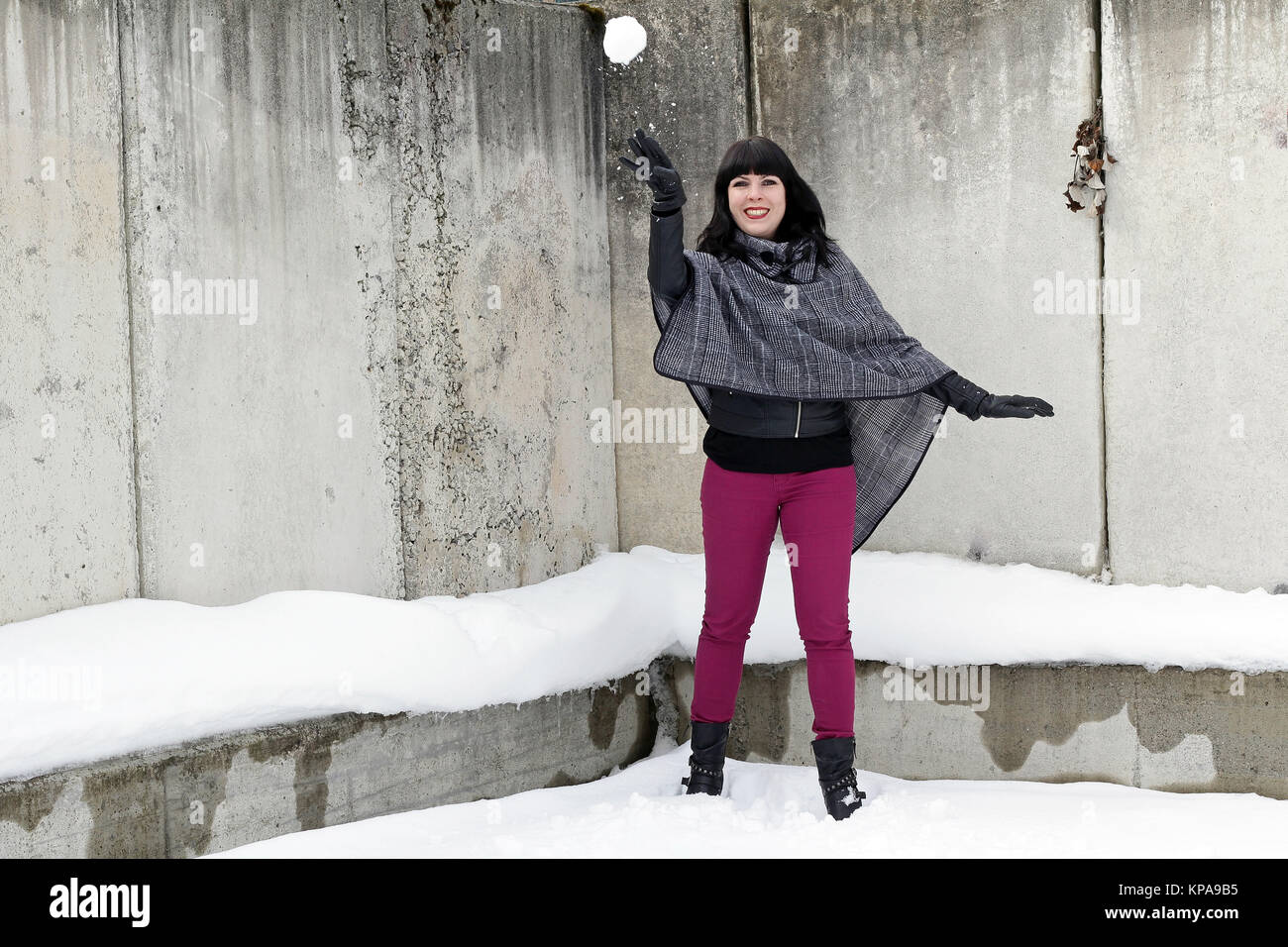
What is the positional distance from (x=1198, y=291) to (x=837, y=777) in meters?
1.82

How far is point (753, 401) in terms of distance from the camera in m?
3.59

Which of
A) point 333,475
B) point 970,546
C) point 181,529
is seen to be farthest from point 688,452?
point 181,529

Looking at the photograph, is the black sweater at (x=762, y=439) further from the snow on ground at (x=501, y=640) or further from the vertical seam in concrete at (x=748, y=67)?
the vertical seam in concrete at (x=748, y=67)

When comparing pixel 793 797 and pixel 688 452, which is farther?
pixel 688 452

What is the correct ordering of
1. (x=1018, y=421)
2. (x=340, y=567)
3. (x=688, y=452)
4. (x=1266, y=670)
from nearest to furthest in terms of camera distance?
(x=1266, y=670) → (x=340, y=567) → (x=1018, y=421) → (x=688, y=452)

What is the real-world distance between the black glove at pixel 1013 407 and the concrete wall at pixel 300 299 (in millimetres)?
1616

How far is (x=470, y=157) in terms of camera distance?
4.29m

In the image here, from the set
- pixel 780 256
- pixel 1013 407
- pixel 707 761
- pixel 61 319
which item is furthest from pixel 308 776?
pixel 1013 407

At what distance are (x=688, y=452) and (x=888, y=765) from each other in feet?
4.31

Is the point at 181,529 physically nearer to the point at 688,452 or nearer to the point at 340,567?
the point at 340,567

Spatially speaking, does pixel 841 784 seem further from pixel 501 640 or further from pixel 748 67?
pixel 748 67

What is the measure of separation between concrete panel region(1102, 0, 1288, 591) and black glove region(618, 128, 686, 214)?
5.03ft

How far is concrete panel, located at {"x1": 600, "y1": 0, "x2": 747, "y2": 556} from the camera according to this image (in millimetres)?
4645

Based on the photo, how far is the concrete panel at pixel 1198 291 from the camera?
12.5 feet
